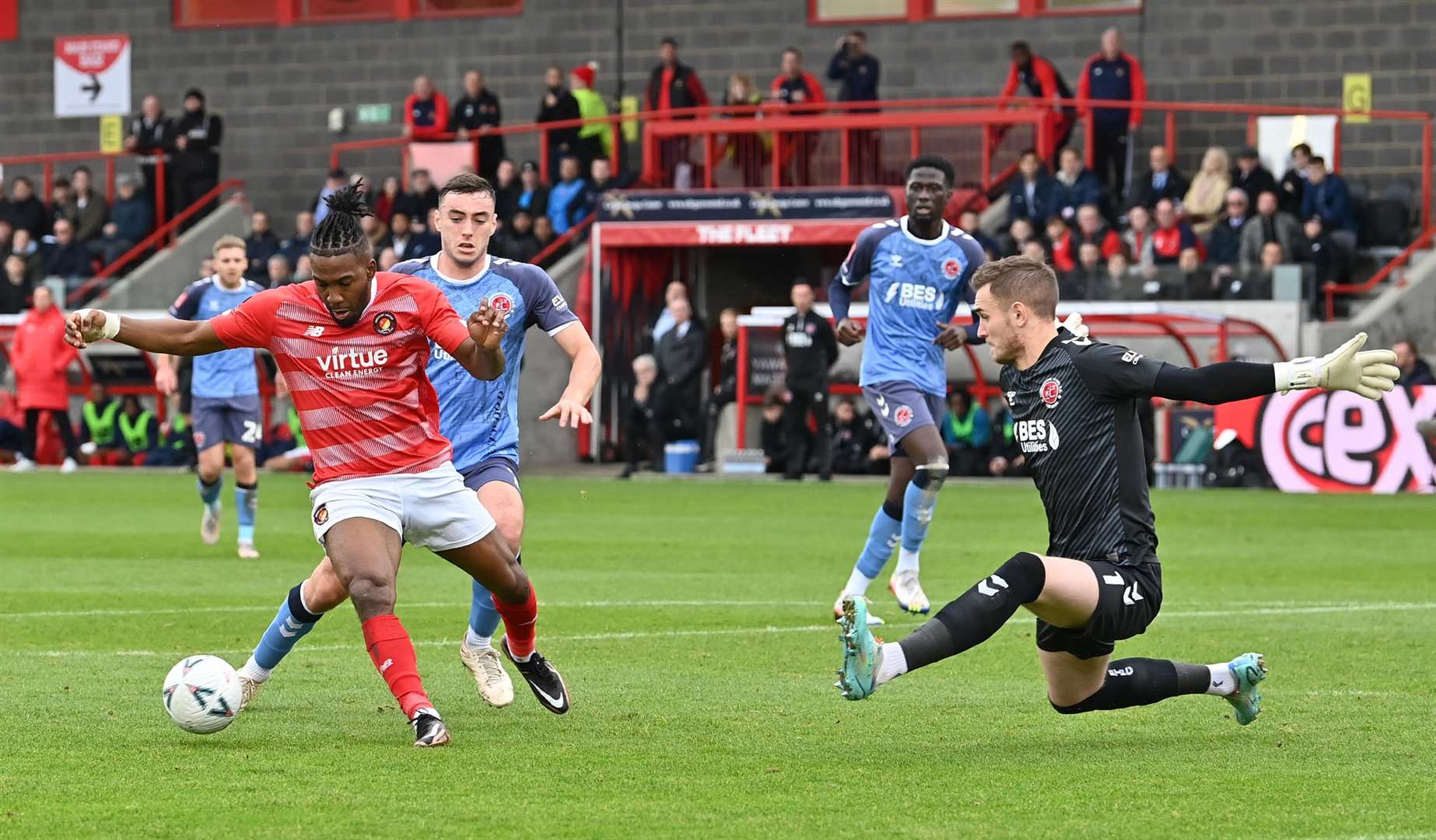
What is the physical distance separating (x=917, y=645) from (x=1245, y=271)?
17.8 m

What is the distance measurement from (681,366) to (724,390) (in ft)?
1.93

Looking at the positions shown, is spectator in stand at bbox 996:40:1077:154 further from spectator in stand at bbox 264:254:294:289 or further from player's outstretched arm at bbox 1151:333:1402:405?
player's outstretched arm at bbox 1151:333:1402:405

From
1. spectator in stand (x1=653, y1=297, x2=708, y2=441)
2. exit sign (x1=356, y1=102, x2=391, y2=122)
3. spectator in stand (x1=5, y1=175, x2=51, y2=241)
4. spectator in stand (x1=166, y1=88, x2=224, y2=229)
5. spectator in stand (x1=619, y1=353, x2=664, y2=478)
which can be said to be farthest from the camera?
exit sign (x1=356, y1=102, x2=391, y2=122)

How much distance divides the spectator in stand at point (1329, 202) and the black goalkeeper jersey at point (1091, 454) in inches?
722

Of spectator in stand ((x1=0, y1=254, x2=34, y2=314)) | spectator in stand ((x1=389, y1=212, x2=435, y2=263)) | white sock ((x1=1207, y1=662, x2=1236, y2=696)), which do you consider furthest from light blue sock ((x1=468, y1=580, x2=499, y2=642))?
spectator in stand ((x1=0, y1=254, x2=34, y2=314))

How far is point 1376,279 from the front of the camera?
24.3 meters

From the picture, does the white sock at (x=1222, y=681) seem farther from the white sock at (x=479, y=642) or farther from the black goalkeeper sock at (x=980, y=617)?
the white sock at (x=479, y=642)

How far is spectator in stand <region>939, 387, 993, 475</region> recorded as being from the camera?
77.5 feet

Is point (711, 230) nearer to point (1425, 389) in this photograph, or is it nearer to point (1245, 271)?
point (1245, 271)

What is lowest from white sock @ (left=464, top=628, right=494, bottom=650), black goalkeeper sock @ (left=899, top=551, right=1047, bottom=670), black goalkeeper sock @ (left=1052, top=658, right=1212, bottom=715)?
white sock @ (left=464, top=628, right=494, bottom=650)

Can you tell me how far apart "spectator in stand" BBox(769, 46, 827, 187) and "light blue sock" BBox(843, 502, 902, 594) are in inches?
604

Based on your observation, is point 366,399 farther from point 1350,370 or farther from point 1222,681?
point 1350,370

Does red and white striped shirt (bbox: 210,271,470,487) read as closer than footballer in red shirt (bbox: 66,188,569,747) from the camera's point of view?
No

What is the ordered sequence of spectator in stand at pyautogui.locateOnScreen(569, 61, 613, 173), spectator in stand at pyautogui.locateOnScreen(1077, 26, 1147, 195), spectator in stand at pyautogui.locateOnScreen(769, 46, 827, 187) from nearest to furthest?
spectator in stand at pyautogui.locateOnScreen(1077, 26, 1147, 195)
spectator in stand at pyautogui.locateOnScreen(769, 46, 827, 187)
spectator in stand at pyautogui.locateOnScreen(569, 61, 613, 173)
